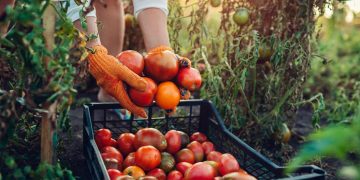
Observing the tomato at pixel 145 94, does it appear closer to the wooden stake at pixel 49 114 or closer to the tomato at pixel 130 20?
the wooden stake at pixel 49 114

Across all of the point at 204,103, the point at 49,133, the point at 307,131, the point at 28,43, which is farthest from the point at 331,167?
the point at 28,43

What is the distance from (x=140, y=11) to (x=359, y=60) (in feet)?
6.77

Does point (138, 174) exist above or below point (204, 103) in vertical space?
below

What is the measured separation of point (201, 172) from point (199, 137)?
0.47 metres

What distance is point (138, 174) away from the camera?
181 cm

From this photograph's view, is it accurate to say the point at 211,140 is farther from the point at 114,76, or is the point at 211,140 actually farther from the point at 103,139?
the point at 114,76

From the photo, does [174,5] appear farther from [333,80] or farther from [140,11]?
→ [333,80]

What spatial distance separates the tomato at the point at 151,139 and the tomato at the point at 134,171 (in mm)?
181

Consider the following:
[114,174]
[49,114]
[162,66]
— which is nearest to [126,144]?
[114,174]

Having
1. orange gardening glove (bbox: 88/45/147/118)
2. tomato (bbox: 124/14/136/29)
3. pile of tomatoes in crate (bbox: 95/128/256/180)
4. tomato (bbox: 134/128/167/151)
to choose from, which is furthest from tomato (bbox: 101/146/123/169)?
tomato (bbox: 124/14/136/29)

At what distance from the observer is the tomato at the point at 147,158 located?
1867 mm

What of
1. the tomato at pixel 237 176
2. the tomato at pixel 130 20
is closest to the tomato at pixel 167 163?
the tomato at pixel 237 176

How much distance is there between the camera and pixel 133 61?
1.90m

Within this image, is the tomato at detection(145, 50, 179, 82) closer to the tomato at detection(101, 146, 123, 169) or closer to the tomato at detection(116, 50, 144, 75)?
the tomato at detection(116, 50, 144, 75)
